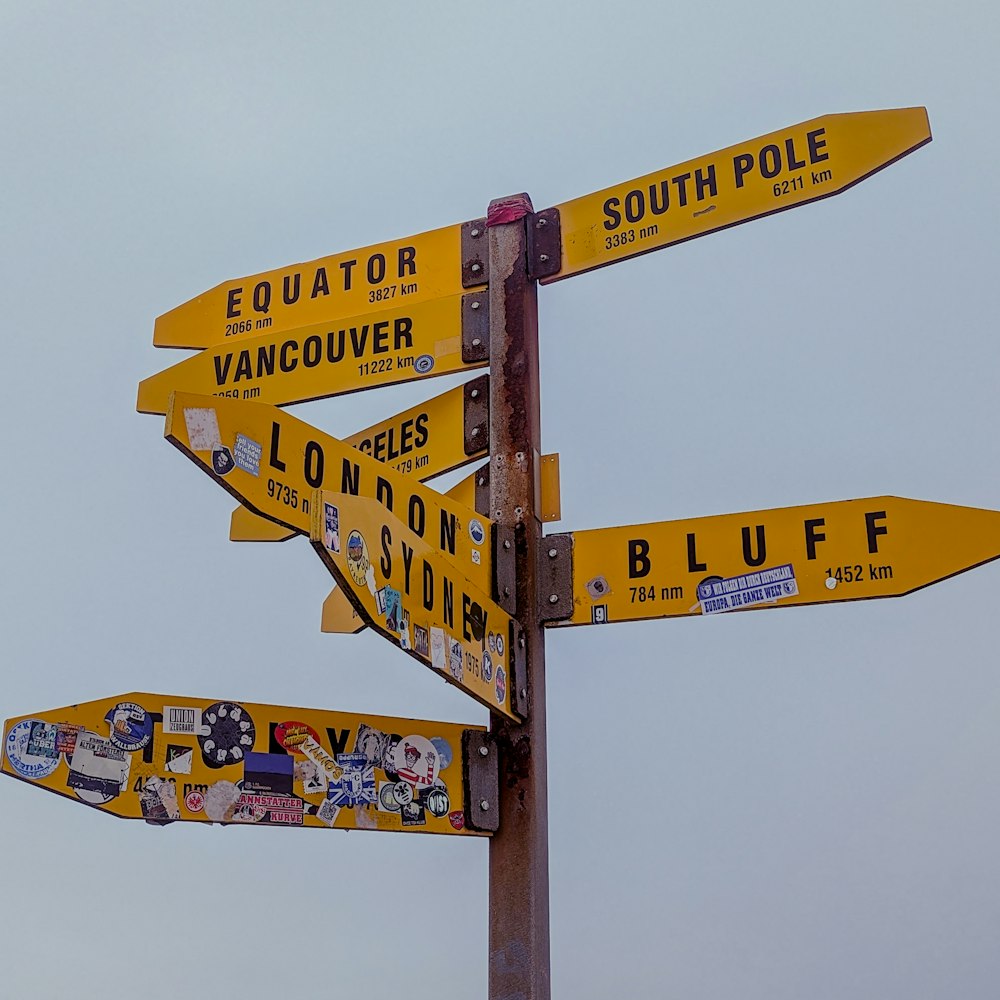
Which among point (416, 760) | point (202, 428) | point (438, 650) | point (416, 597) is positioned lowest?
point (416, 760)

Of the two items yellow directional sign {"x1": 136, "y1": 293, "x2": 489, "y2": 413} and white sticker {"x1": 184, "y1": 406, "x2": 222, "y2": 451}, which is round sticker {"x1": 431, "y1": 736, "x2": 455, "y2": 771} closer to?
yellow directional sign {"x1": 136, "y1": 293, "x2": 489, "y2": 413}

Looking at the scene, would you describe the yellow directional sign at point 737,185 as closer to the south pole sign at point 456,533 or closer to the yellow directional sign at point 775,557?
the south pole sign at point 456,533

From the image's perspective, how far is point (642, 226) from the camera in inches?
172

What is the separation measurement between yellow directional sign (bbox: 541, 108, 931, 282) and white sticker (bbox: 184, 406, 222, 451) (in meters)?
1.80

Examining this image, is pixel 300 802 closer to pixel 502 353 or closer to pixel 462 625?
pixel 462 625

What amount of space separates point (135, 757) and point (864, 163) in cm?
267

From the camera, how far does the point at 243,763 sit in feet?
11.8

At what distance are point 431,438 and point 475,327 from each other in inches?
14.8

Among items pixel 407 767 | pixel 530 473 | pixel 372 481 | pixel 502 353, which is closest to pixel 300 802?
pixel 407 767

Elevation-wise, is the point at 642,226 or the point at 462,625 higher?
the point at 642,226

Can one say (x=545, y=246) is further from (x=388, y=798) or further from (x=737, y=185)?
(x=388, y=798)

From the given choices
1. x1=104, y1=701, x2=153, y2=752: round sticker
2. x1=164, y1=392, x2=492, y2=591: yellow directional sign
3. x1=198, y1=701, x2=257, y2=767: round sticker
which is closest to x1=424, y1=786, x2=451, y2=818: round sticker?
x1=198, y1=701, x2=257, y2=767: round sticker

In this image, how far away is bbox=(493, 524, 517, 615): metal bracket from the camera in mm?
4047

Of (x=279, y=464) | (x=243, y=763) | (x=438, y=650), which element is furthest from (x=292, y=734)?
(x=279, y=464)
